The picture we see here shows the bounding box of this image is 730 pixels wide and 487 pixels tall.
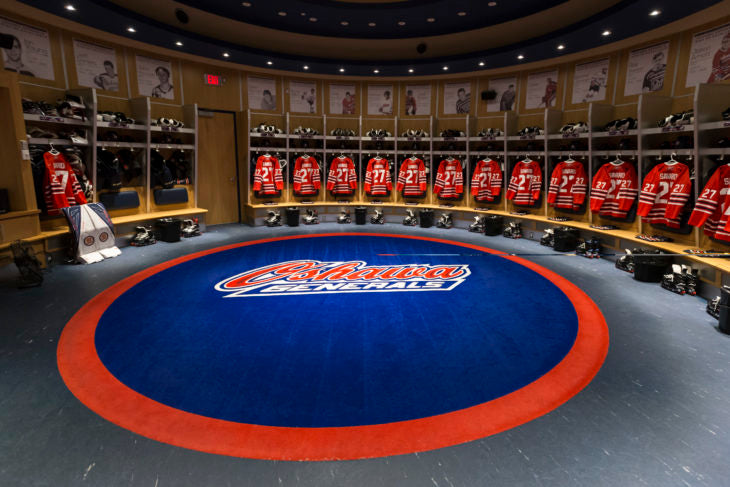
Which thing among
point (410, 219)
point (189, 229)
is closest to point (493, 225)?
point (410, 219)

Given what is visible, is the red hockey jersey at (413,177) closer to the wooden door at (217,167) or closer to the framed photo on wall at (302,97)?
the framed photo on wall at (302,97)

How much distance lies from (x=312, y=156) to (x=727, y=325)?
8259mm

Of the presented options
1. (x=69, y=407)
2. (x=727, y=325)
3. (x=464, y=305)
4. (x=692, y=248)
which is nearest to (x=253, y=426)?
(x=69, y=407)

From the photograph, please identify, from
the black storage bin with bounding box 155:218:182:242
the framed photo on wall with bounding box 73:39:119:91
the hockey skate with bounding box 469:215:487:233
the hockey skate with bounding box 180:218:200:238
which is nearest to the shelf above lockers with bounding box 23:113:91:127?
the framed photo on wall with bounding box 73:39:119:91

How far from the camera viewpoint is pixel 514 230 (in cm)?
789

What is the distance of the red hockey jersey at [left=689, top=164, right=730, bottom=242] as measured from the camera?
4344 millimetres

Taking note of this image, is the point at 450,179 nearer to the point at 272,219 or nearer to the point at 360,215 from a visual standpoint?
the point at 360,215

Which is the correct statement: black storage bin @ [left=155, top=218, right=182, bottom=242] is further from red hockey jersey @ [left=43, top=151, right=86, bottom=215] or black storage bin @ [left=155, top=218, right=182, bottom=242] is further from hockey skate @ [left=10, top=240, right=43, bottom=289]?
hockey skate @ [left=10, top=240, right=43, bottom=289]

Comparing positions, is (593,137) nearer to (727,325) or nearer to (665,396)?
(727,325)

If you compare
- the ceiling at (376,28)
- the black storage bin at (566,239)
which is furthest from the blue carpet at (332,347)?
the ceiling at (376,28)

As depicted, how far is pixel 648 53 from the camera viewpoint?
616 cm

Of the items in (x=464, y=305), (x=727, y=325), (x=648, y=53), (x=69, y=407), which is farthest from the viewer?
(x=648, y=53)

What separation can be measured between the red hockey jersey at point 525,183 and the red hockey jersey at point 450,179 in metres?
1.30

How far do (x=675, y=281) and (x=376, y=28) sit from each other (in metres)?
6.68
